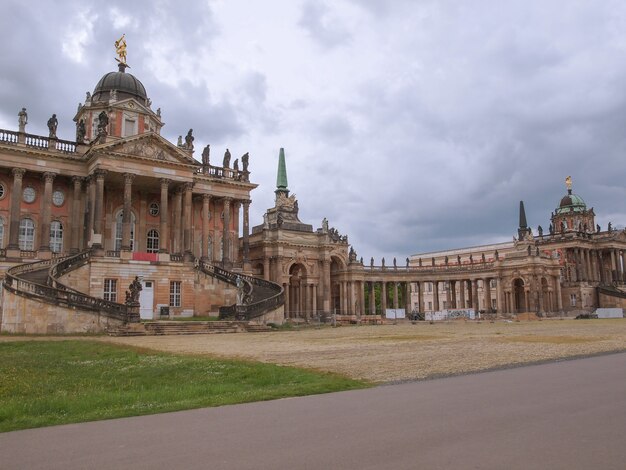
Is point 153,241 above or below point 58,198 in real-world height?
below

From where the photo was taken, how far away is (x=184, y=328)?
126 feet

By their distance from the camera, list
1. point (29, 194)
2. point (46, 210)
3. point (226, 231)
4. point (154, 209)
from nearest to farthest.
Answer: point (46, 210) → point (29, 194) → point (154, 209) → point (226, 231)

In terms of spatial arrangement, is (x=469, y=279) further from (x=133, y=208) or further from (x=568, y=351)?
(x=568, y=351)

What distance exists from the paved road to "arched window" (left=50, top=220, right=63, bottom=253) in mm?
46856

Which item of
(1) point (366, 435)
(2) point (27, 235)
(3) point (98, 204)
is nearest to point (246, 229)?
(3) point (98, 204)

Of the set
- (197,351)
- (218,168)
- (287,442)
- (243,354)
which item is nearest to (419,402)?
(287,442)

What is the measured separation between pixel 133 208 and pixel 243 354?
3780cm

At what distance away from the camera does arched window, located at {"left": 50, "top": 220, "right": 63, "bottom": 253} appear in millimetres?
52281

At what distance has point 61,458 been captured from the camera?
7547mm

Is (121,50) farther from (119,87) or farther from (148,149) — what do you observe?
(148,149)

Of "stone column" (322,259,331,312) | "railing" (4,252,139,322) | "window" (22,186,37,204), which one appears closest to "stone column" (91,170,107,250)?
"window" (22,186,37,204)

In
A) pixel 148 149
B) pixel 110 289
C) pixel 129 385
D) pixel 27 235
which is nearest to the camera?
pixel 129 385

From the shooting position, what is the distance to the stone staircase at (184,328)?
119ft

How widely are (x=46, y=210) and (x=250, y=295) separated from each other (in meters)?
20.1
